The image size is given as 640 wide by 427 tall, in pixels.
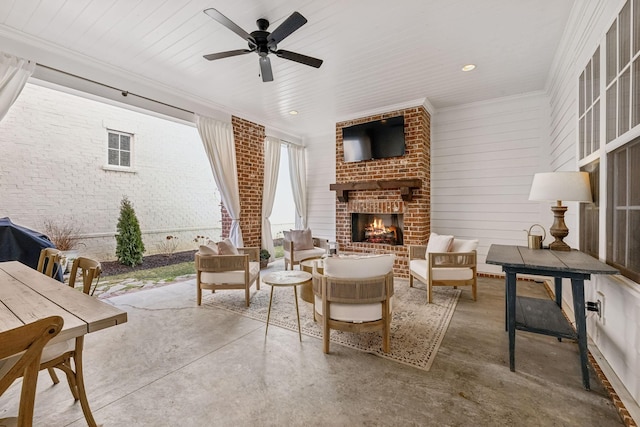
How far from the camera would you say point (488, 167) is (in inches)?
178

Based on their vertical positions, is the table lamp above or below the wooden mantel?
below

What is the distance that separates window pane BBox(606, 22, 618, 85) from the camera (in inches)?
73.4

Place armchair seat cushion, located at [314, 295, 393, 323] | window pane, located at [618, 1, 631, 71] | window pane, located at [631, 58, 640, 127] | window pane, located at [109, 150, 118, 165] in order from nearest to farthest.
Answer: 1. window pane, located at [631, 58, 640, 127]
2. window pane, located at [618, 1, 631, 71]
3. armchair seat cushion, located at [314, 295, 393, 323]
4. window pane, located at [109, 150, 118, 165]

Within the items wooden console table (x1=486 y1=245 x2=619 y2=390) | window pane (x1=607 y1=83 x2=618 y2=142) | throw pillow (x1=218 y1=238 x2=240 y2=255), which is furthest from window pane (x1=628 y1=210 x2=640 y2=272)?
throw pillow (x1=218 y1=238 x2=240 y2=255)

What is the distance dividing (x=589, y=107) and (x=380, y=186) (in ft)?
8.99

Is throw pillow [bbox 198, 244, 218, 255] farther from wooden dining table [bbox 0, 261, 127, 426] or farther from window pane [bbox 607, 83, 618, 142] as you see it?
window pane [bbox 607, 83, 618, 142]

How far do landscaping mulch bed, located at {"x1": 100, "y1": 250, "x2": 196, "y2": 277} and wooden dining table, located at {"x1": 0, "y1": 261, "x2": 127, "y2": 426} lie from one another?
387 cm

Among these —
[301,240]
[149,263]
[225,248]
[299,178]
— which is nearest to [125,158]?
[149,263]

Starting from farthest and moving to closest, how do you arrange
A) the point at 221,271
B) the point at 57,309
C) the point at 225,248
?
the point at 225,248 → the point at 221,271 → the point at 57,309

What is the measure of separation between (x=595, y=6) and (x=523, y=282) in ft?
11.5

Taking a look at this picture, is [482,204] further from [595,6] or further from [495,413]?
[495,413]

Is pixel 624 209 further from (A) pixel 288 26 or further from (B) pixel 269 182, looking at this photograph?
(B) pixel 269 182

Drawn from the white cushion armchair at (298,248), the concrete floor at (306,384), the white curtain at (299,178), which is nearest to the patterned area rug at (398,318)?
the concrete floor at (306,384)

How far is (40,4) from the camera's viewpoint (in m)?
2.32
